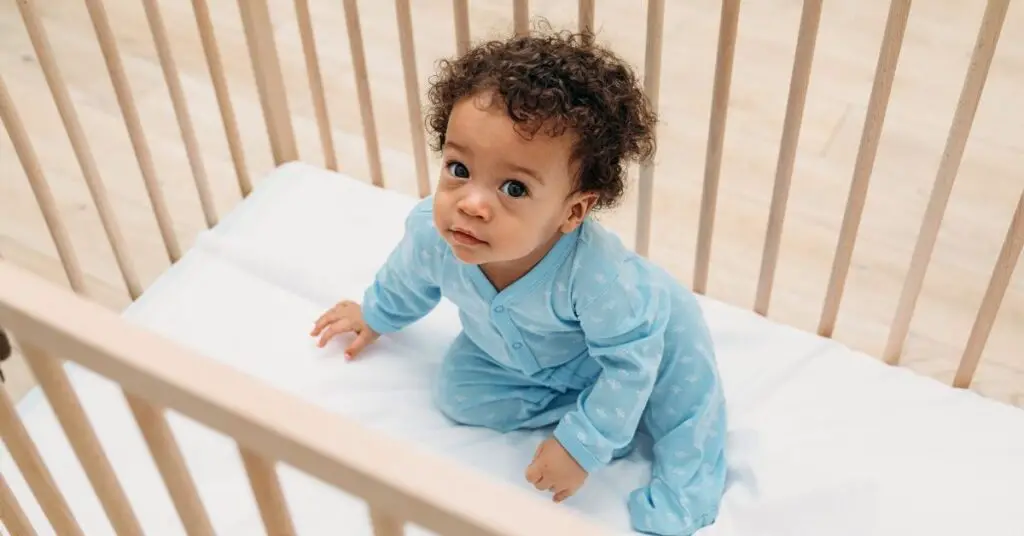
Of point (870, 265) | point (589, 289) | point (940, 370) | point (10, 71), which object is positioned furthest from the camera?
point (10, 71)

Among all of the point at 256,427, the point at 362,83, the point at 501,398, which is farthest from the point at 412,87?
the point at 256,427

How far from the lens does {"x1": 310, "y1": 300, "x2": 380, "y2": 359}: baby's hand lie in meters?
1.08

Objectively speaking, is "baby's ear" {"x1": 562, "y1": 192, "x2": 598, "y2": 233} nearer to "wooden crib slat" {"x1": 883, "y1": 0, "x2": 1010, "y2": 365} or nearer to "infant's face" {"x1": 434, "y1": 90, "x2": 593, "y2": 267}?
"infant's face" {"x1": 434, "y1": 90, "x2": 593, "y2": 267}

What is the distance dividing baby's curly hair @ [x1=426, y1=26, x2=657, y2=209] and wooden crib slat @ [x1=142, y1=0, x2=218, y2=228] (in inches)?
17.6

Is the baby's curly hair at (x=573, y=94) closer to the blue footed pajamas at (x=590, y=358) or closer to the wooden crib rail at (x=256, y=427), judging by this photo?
the blue footed pajamas at (x=590, y=358)

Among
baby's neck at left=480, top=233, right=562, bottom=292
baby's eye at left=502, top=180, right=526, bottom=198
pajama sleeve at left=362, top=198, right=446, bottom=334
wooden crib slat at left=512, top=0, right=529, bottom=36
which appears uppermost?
wooden crib slat at left=512, top=0, right=529, bottom=36

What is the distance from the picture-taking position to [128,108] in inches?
44.9

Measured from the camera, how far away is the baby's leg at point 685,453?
910 mm

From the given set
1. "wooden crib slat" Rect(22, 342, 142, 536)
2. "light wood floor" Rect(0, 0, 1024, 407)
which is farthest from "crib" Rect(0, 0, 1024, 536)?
"light wood floor" Rect(0, 0, 1024, 407)

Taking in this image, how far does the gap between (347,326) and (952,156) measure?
65 cm

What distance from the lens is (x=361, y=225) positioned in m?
1.26

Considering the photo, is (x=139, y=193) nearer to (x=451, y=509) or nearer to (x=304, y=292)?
(x=304, y=292)

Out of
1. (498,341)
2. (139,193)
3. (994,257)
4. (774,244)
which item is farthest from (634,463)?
(139,193)

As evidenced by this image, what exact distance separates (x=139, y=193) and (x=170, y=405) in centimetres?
107
